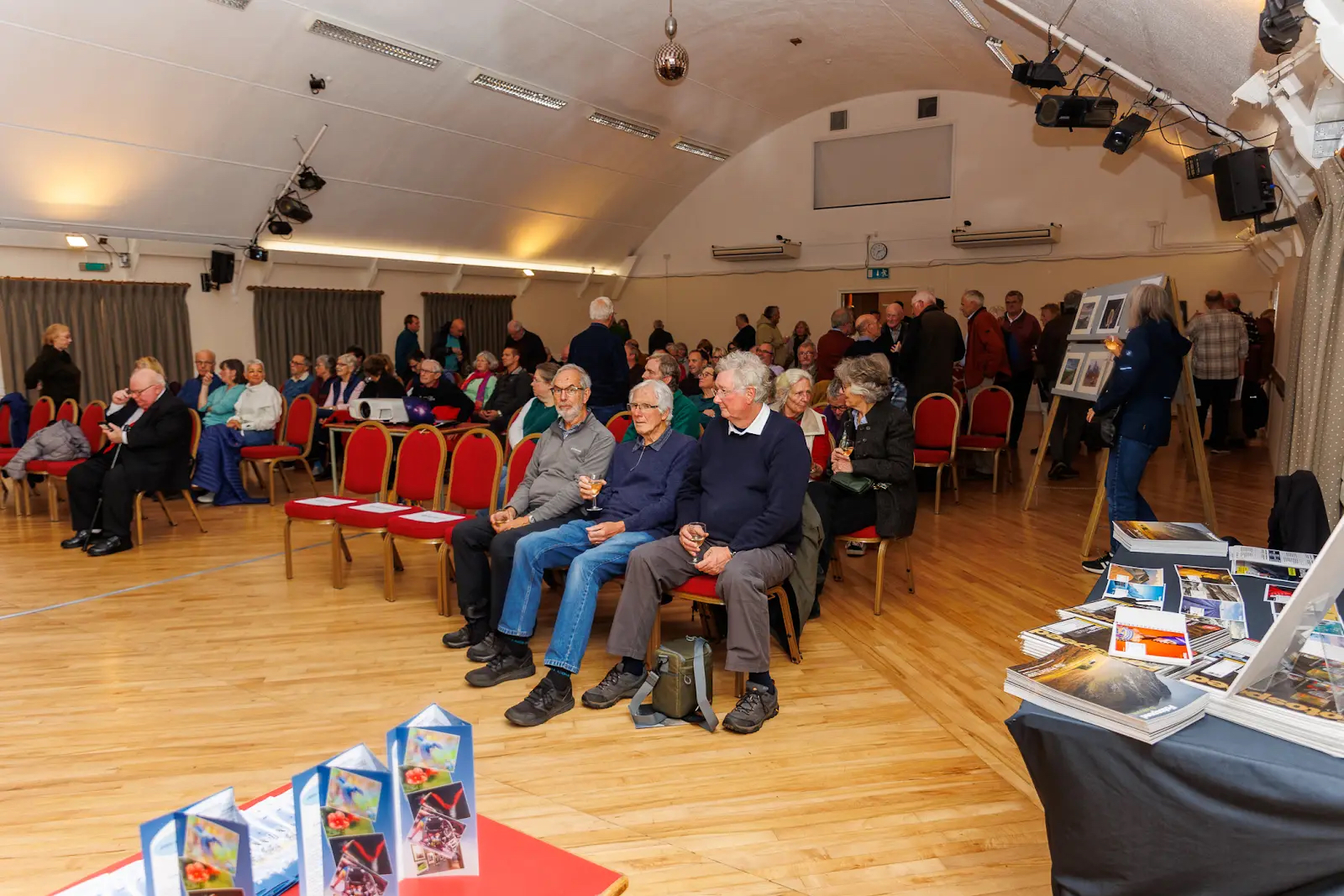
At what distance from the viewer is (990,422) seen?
750 centimetres

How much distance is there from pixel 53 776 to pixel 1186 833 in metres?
3.28

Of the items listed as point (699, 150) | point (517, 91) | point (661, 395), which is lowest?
point (661, 395)

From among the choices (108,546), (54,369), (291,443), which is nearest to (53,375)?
(54,369)

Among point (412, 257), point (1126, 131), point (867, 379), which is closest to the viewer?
point (867, 379)

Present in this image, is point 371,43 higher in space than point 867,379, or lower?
higher

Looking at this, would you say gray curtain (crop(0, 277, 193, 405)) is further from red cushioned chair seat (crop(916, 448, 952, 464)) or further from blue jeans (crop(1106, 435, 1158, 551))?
blue jeans (crop(1106, 435, 1158, 551))

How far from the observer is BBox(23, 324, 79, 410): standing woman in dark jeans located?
26.6 feet

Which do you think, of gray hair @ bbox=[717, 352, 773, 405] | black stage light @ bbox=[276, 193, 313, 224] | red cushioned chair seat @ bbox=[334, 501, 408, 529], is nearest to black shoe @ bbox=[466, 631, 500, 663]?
red cushioned chair seat @ bbox=[334, 501, 408, 529]

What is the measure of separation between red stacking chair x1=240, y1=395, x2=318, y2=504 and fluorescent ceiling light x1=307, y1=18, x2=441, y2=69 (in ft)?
11.4

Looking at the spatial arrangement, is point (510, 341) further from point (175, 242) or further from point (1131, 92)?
point (1131, 92)

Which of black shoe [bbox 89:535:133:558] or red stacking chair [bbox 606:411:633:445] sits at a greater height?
red stacking chair [bbox 606:411:633:445]

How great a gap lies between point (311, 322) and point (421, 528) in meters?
8.25

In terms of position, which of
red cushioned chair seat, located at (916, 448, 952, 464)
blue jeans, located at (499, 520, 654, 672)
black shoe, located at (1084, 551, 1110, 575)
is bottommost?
black shoe, located at (1084, 551, 1110, 575)

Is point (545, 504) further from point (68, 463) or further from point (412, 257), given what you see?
point (412, 257)
